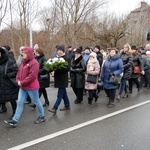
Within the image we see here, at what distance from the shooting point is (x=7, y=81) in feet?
18.4

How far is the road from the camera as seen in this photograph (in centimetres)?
437

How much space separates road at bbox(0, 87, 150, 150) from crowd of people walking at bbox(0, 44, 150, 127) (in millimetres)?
265

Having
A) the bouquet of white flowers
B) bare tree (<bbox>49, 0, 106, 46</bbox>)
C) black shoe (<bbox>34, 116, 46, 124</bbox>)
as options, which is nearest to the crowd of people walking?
black shoe (<bbox>34, 116, 46, 124</bbox>)

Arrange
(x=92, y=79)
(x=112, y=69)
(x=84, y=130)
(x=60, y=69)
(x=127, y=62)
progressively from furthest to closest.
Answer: (x=127, y=62) < (x=92, y=79) < (x=112, y=69) < (x=60, y=69) < (x=84, y=130)

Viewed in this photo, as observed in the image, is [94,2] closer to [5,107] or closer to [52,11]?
[52,11]

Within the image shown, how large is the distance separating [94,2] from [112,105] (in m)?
15.1

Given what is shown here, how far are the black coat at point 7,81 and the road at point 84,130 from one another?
60 centimetres

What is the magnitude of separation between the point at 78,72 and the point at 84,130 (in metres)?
2.29

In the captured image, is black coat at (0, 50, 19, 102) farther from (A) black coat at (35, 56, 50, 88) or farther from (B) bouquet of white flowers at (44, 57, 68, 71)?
(A) black coat at (35, 56, 50, 88)

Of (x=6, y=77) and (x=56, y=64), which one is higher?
(x=56, y=64)

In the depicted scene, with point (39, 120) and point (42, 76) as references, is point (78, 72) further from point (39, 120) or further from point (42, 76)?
point (39, 120)

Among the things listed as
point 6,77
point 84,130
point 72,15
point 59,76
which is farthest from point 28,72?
point 72,15

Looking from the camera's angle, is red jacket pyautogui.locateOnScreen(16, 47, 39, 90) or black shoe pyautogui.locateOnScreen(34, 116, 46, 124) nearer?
red jacket pyautogui.locateOnScreen(16, 47, 39, 90)

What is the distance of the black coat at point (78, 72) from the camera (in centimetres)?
700
